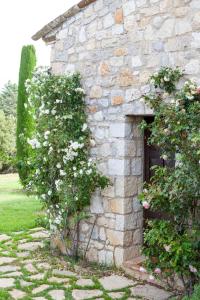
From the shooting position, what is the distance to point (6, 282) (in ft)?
16.3

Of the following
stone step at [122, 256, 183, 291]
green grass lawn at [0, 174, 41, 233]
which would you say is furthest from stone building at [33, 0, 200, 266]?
green grass lawn at [0, 174, 41, 233]

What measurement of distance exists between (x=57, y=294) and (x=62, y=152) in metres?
1.99

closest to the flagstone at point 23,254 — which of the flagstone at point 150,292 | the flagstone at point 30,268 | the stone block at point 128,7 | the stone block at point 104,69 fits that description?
the flagstone at point 30,268

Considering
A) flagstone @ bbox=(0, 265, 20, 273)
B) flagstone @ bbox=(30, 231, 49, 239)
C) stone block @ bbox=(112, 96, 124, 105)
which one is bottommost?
flagstone @ bbox=(0, 265, 20, 273)

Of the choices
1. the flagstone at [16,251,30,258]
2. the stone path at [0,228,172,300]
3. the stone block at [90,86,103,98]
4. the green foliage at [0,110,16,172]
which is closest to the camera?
the stone path at [0,228,172,300]

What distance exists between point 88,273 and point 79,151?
5.45 ft

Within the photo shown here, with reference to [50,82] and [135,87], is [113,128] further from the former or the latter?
[50,82]

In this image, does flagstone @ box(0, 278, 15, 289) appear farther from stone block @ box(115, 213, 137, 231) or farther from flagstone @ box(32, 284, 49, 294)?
stone block @ box(115, 213, 137, 231)

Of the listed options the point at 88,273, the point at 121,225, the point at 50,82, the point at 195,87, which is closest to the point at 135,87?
the point at 195,87

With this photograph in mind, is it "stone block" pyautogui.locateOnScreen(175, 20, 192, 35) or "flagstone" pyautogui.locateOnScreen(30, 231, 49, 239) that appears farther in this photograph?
"flagstone" pyautogui.locateOnScreen(30, 231, 49, 239)

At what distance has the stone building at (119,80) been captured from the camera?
492 centimetres

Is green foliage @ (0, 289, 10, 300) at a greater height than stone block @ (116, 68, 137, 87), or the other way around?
stone block @ (116, 68, 137, 87)

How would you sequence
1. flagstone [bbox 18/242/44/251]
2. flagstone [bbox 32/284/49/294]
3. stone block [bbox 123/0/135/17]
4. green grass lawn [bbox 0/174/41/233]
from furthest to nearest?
green grass lawn [bbox 0/174/41/233]
flagstone [bbox 18/242/44/251]
stone block [bbox 123/0/135/17]
flagstone [bbox 32/284/49/294]

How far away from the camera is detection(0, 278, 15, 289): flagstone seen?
4.84 m
